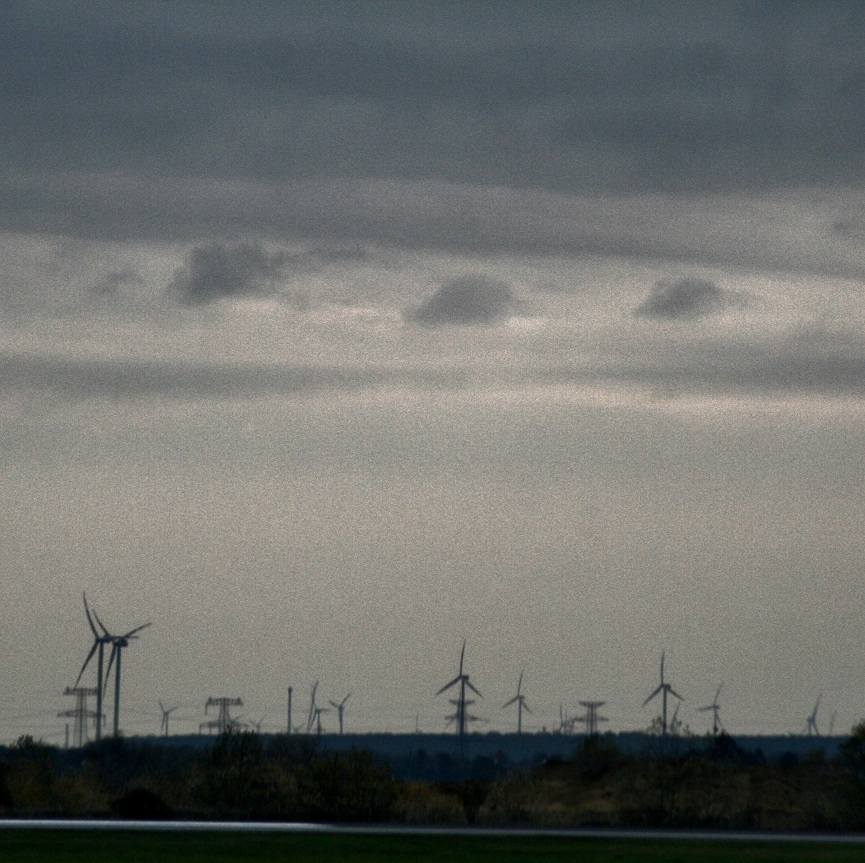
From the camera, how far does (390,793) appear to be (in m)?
100

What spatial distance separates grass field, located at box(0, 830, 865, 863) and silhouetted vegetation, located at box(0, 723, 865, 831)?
1423cm

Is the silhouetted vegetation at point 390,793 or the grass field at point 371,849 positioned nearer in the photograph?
the grass field at point 371,849

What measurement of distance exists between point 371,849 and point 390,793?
27.3 meters

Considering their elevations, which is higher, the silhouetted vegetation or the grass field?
the silhouetted vegetation

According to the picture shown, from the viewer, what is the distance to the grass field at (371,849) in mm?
68375

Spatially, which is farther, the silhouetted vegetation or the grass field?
the silhouetted vegetation

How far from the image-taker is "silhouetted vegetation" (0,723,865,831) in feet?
318

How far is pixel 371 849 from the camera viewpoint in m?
72.9

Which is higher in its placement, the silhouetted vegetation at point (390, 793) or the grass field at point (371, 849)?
the silhouetted vegetation at point (390, 793)

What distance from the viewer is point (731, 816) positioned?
98.7 metres

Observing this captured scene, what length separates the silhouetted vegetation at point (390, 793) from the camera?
9681cm

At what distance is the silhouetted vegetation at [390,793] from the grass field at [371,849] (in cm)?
1423

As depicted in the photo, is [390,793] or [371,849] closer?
[371,849]

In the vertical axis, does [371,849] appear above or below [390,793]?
below
